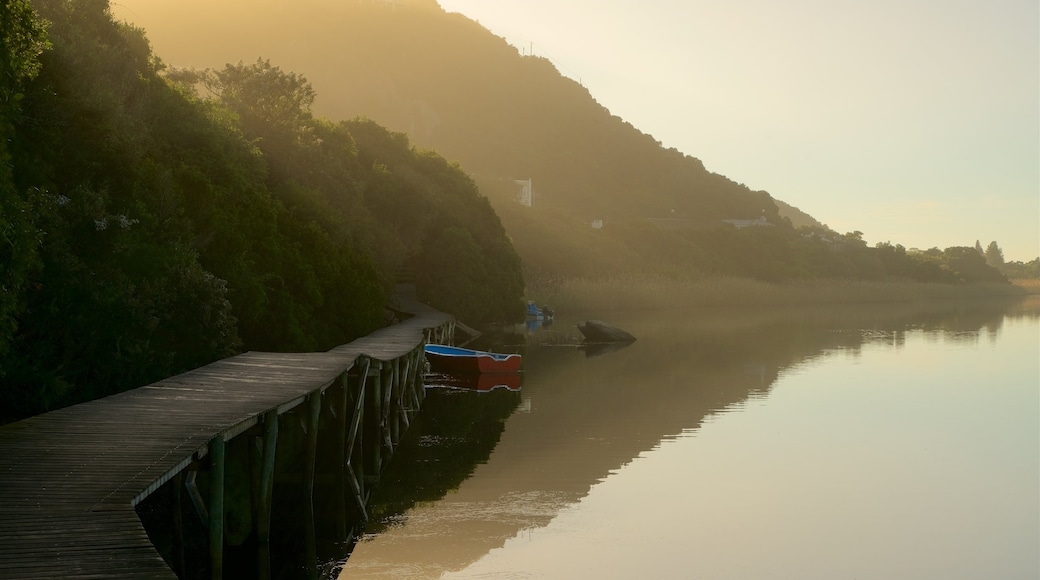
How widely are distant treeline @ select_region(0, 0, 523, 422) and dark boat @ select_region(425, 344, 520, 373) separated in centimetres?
326

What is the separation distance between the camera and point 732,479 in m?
19.2

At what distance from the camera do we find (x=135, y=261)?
18719mm

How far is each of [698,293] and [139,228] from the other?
188 feet

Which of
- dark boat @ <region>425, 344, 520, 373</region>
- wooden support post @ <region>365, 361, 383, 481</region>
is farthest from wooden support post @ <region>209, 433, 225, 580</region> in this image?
dark boat @ <region>425, 344, 520, 373</region>

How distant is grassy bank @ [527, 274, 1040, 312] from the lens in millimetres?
67625

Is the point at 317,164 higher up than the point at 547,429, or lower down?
higher up

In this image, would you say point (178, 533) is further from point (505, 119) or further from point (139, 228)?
point (505, 119)

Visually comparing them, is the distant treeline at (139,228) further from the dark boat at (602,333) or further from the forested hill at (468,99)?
the forested hill at (468,99)

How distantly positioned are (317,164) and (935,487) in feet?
90.2

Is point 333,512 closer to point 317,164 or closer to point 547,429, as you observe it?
point 547,429

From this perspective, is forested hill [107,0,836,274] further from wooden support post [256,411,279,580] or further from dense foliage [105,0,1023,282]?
wooden support post [256,411,279,580]

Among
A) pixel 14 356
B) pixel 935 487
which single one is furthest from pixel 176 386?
pixel 935 487

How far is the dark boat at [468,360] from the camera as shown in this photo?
3294 cm

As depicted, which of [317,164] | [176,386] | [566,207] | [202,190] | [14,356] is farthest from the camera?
[566,207]
